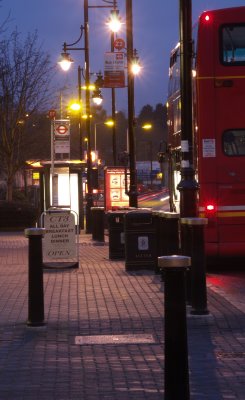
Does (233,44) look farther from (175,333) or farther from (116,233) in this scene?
(175,333)

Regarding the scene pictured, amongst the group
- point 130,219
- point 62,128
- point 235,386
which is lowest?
point 235,386

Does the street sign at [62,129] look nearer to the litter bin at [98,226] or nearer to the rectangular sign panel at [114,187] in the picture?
the litter bin at [98,226]

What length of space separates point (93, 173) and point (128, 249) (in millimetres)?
22055

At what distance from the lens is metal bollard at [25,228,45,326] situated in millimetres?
10305

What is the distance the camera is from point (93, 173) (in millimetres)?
38219

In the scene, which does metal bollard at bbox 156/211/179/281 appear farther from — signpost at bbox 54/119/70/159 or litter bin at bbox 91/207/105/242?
litter bin at bbox 91/207/105/242

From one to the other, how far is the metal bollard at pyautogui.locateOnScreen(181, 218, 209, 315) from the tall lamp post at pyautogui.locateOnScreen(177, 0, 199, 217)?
0.99 m

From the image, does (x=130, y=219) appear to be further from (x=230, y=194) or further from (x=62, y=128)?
(x=62, y=128)

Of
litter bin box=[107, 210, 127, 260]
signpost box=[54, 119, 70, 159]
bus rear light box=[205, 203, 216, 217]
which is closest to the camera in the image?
bus rear light box=[205, 203, 216, 217]

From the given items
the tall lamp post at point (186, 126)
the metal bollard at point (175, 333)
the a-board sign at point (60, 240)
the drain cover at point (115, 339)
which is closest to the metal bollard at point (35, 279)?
the drain cover at point (115, 339)

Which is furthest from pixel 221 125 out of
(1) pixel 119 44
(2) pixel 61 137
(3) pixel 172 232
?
(1) pixel 119 44

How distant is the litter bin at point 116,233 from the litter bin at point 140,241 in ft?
6.58

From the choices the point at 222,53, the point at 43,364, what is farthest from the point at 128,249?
Answer: the point at 43,364

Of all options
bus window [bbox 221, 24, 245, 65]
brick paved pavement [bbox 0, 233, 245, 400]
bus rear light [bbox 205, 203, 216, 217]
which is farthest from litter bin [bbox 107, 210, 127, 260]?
bus window [bbox 221, 24, 245, 65]
